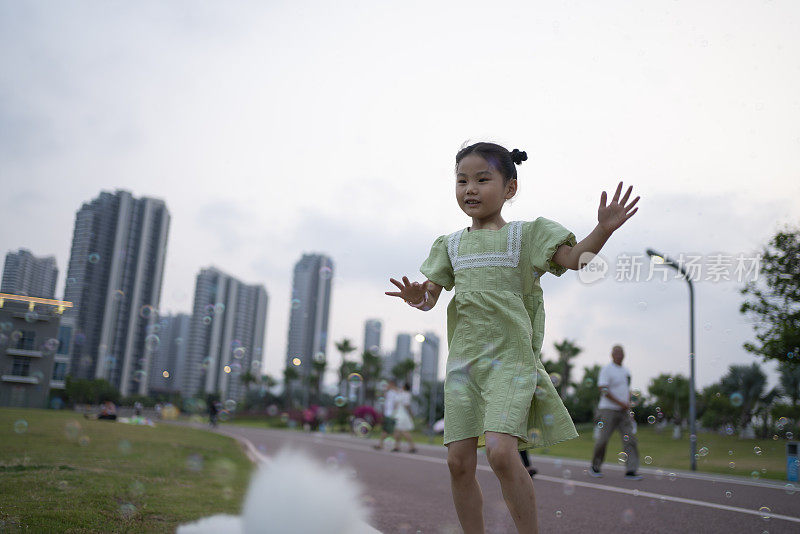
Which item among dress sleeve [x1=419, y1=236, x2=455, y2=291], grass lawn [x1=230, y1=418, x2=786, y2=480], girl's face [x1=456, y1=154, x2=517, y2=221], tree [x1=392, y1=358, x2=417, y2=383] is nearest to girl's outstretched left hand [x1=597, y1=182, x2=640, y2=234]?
girl's face [x1=456, y1=154, x2=517, y2=221]

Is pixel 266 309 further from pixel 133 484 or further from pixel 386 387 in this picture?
pixel 133 484

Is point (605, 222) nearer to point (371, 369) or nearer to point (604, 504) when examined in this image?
point (604, 504)

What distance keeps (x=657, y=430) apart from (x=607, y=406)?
5508cm

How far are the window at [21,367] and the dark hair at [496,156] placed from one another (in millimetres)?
52992

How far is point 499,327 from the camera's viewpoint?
113 inches

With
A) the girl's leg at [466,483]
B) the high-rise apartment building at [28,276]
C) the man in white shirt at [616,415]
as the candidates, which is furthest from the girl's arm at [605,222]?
the high-rise apartment building at [28,276]

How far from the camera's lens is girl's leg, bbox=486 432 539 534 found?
8.36ft

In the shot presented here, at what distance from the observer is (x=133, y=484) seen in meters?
4.92

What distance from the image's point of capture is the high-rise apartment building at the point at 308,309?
37.9 meters

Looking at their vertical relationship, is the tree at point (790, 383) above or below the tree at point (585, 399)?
above

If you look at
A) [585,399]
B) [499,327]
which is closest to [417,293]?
[499,327]

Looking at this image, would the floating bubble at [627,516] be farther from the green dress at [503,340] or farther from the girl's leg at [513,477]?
the girl's leg at [513,477]

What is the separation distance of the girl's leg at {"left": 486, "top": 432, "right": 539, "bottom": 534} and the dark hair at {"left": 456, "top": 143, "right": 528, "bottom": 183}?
129cm

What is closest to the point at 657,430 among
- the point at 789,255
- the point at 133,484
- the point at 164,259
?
the point at 164,259
